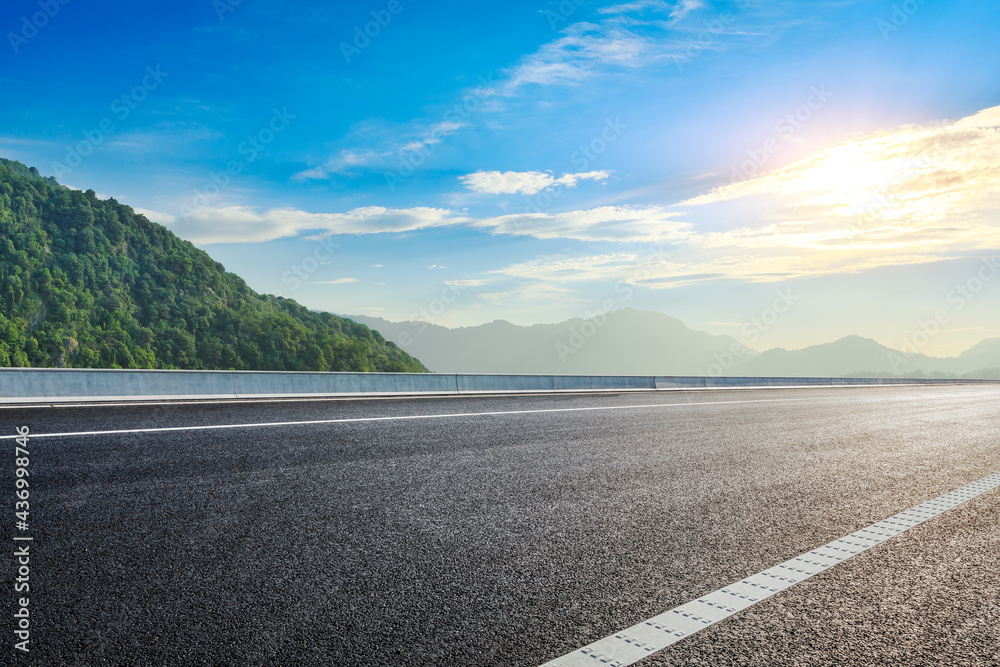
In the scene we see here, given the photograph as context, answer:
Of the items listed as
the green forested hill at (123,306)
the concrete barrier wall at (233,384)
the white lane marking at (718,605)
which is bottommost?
the white lane marking at (718,605)

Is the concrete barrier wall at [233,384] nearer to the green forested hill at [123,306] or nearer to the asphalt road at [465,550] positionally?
the asphalt road at [465,550]

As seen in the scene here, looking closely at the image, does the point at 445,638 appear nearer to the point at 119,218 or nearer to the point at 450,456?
the point at 450,456

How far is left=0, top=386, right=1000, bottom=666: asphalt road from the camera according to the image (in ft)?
8.75

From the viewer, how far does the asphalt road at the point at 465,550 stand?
105 inches

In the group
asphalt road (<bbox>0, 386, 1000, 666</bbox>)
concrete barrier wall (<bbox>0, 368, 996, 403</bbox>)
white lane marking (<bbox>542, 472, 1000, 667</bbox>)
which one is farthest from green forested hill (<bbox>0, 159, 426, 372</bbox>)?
white lane marking (<bbox>542, 472, 1000, 667</bbox>)

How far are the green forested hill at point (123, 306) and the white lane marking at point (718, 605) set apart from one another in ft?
233

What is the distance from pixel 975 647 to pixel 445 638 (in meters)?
2.13

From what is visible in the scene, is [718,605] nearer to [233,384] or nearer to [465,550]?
[465,550]

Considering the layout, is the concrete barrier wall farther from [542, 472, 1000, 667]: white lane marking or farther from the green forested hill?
the green forested hill

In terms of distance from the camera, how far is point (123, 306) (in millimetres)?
79688

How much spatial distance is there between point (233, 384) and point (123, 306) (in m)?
77.2

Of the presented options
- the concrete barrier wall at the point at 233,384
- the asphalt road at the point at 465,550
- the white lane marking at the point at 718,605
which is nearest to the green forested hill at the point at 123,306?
the concrete barrier wall at the point at 233,384

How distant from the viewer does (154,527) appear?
409 centimetres

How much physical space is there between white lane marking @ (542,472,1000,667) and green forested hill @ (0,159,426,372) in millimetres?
71145
